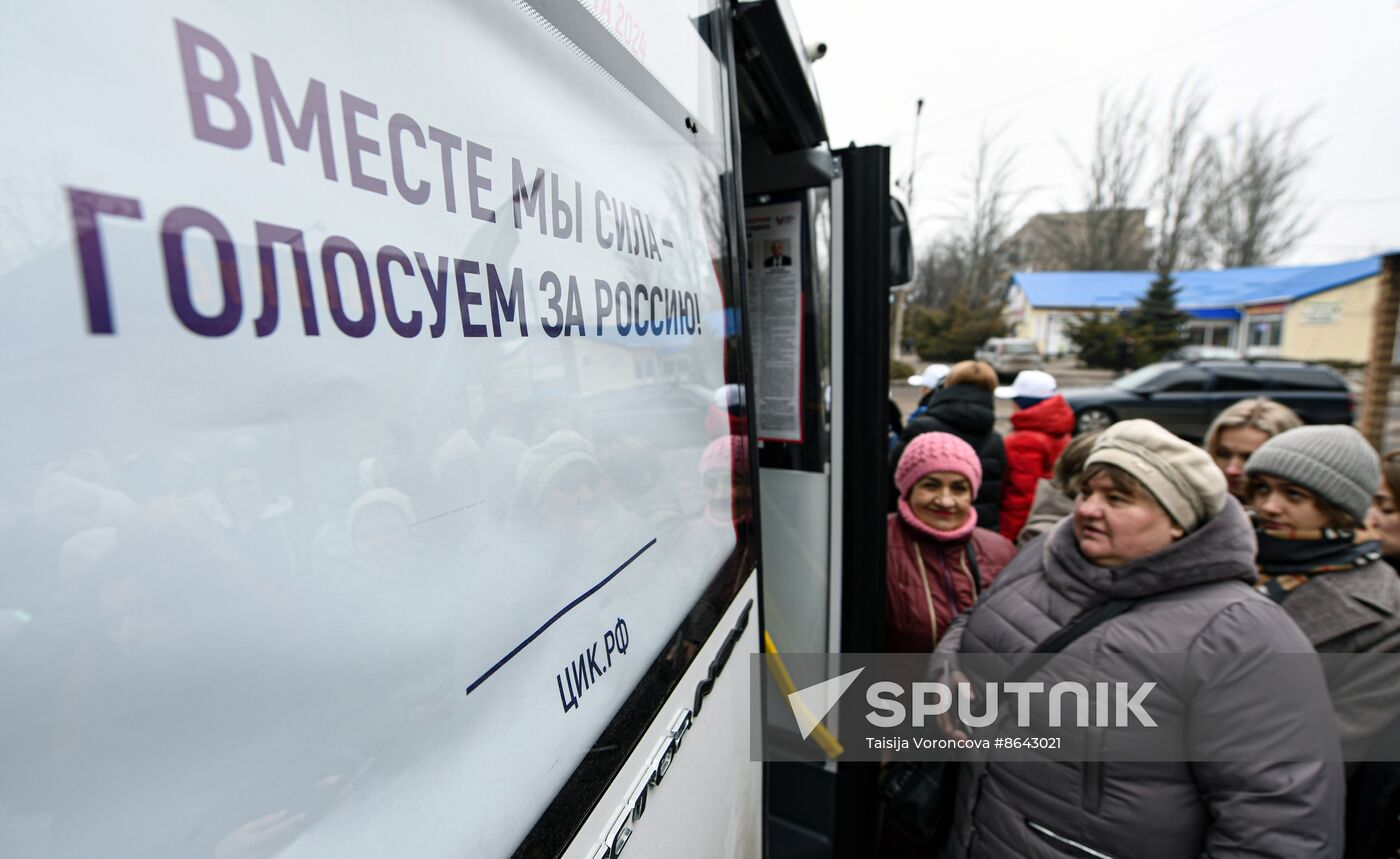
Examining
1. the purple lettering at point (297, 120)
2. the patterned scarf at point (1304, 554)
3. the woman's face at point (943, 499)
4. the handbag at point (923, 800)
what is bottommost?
the handbag at point (923, 800)

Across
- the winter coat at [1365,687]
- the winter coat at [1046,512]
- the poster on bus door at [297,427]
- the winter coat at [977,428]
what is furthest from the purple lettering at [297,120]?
the winter coat at [977,428]

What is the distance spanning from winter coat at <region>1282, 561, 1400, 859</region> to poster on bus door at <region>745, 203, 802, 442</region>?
5.44 ft

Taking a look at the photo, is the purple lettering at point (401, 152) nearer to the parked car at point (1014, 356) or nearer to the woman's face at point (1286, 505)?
the woman's face at point (1286, 505)

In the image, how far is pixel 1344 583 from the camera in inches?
75.4

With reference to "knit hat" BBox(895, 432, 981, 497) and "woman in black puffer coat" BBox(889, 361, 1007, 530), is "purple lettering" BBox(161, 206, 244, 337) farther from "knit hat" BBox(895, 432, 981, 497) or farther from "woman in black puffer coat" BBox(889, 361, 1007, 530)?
"woman in black puffer coat" BBox(889, 361, 1007, 530)

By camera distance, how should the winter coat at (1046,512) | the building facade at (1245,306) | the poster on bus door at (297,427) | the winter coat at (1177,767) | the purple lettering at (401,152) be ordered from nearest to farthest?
1. the poster on bus door at (297,427)
2. the purple lettering at (401,152)
3. the winter coat at (1177,767)
4. the winter coat at (1046,512)
5. the building facade at (1245,306)

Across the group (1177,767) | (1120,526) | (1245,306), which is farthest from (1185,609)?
(1245,306)

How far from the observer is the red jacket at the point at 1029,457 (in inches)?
153

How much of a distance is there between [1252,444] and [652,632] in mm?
3332

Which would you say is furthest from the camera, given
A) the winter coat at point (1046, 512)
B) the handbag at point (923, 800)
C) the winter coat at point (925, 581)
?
the winter coat at point (1046, 512)

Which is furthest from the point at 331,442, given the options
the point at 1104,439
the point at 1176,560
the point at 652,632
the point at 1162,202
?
the point at 1162,202

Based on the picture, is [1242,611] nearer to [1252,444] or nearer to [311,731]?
[311,731]

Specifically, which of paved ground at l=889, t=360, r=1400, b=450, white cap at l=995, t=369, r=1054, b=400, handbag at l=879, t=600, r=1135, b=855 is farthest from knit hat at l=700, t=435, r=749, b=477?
paved ground at l=889, t=360, r=1400, b=450

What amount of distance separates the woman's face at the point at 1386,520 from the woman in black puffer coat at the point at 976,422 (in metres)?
1.55
